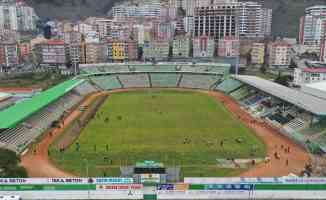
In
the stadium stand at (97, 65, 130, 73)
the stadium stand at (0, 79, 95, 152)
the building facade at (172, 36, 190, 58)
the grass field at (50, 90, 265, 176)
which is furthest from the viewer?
the building facade at (172, 36, 190, 58)

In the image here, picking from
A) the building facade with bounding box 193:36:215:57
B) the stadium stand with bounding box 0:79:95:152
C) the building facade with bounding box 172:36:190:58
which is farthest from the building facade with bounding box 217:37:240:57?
the stadium stand with bounding box 0:79:95:152

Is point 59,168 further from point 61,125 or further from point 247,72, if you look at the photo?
point 247,72

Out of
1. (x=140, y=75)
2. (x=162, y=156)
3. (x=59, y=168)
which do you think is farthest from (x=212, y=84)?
(x=59, y=168)

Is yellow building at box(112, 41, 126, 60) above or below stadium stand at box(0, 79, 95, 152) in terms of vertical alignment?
above

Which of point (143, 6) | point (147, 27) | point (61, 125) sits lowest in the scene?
point (61, 125)

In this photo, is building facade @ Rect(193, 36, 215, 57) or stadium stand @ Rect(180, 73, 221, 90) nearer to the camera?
stadium stand @ Rect(180, 73, 221, 90)

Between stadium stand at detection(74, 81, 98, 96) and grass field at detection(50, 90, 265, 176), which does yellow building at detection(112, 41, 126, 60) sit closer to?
stadium stand at detection(74, 81, 98, 96)
